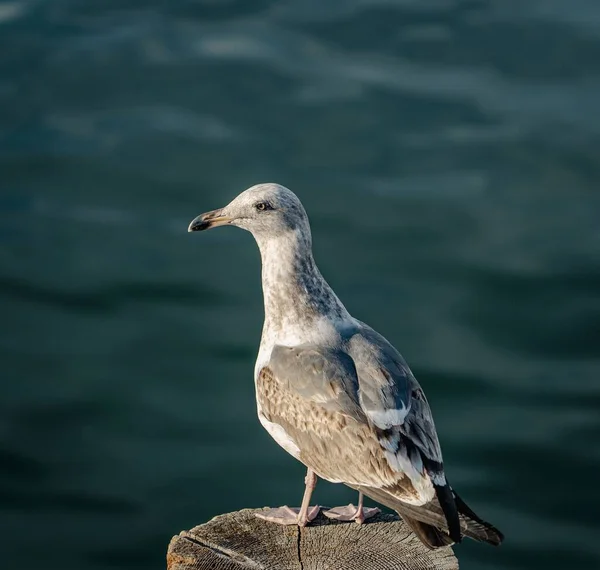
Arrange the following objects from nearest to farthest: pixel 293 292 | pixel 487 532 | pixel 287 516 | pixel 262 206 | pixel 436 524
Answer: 1. pixel 436 524
2. pixel 487 532
3. pixel 287 516
4. pixel 262 206
5. pixel 293 292

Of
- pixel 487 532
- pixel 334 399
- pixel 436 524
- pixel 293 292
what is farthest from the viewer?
pixel 293 292

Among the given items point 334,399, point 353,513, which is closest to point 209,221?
point 334,399

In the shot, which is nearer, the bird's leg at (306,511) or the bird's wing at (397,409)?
the bird's wing at (397,409)

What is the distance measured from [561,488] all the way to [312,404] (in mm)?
3675

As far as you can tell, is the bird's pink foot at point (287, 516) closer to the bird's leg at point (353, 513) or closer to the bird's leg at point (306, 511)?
the bird's leg at point (306, 511)

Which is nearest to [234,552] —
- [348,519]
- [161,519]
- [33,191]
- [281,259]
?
[348,519]

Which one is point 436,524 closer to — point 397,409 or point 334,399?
point 397,409

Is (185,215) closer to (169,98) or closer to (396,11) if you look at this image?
(169,98)

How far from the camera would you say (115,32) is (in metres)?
13.5

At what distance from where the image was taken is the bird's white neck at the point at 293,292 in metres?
6.66

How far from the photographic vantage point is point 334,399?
6203 millimetres

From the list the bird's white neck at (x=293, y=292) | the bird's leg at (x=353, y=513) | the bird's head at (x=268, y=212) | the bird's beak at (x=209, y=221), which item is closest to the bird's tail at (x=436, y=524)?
the bird's leg at (x=353, y=513)

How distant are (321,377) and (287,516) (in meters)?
0.74

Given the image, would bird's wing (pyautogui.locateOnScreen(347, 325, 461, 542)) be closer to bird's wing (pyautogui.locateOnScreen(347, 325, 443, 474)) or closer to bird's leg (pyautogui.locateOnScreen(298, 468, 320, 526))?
bird's wing (pyautogui.locateOnScreen(347, 325, 443, 474))
